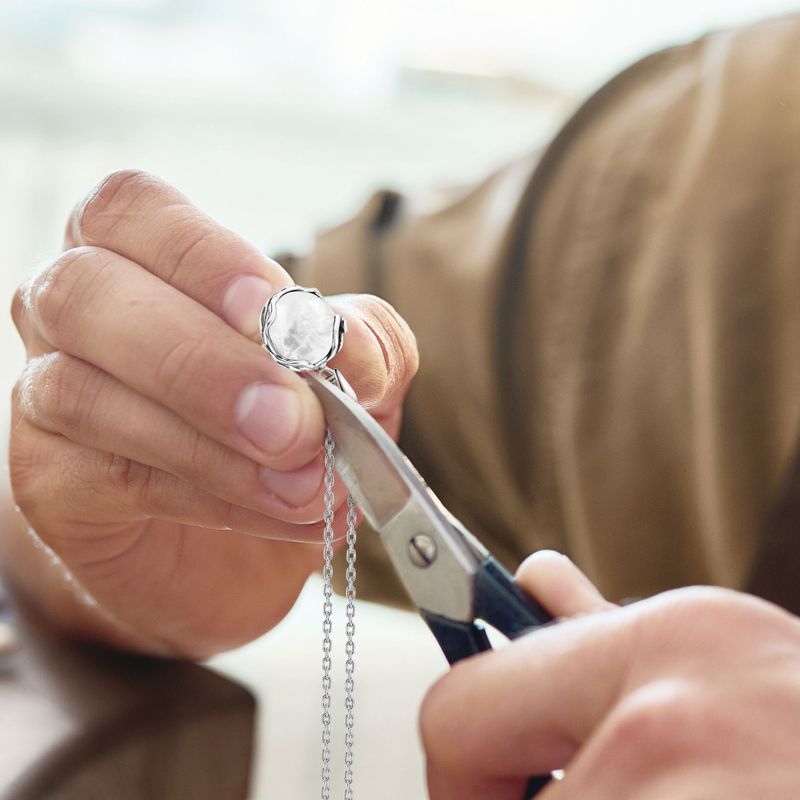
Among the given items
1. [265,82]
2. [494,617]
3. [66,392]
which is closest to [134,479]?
[66,392]

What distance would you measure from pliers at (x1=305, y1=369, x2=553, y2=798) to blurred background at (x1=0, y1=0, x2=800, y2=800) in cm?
69

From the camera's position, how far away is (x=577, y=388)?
0.50 metres

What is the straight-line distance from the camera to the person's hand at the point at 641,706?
0.14 metres

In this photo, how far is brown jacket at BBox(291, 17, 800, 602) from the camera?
45 cm

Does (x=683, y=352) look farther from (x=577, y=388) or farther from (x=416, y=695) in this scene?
(x=416, y=695)

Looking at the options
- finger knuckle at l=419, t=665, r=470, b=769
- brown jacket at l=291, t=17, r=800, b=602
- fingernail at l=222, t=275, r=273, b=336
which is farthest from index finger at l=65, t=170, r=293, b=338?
brown jacket at l=291, t=17, r=800, b=602

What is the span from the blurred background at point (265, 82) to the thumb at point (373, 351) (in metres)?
0.60

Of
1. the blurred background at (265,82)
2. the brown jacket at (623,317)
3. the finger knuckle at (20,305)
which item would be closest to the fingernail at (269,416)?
the finger knuckle at (20,305)

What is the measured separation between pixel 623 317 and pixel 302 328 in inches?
12.0

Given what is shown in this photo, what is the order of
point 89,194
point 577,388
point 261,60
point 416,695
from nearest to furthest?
1. point 89,194
2. point 416,695
3. point 577,388
4. point 261,60

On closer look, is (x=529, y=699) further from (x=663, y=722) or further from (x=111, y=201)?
(x=111, y=201)

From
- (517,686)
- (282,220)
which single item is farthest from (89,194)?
(282,220)

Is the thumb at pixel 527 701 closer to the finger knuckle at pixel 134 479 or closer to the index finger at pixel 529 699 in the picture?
the index finger at pixel 529 699

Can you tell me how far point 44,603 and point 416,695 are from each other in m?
0.17
